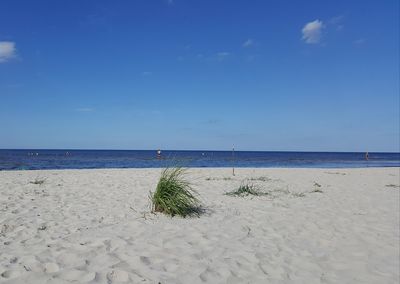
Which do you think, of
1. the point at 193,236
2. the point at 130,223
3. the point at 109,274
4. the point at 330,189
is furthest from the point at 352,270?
the point at 330,189

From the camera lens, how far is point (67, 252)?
4.70 m

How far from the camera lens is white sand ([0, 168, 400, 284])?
428 centimetres

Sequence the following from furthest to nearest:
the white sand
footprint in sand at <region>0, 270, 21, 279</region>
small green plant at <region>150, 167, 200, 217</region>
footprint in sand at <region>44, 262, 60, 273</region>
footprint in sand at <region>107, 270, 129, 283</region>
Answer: small green plant at <region>150, 167, 200, 217</region>
the white sand
footprint in sand at <region>44, 262, 60, 273</region>
footprint in sand at <region>107, 270, 129, 283</region>
footprint in sand at <region>0, 270, 21, 279</region>

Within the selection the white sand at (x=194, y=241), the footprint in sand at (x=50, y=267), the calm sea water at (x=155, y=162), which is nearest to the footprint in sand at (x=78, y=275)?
the white sand at (x=194, y=241)

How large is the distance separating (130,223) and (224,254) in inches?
82.8

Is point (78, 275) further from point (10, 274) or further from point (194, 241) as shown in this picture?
point (194, 241)

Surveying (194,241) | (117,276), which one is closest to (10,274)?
(117,276)

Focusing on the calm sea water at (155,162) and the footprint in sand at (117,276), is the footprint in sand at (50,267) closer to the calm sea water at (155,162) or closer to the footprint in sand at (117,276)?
the footprint in sand at (117,276)

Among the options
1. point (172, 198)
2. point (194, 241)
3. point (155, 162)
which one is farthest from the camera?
point (155, 162)

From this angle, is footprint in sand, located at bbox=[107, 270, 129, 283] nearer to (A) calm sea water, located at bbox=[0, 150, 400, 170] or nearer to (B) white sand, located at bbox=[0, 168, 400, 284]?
(B) white sand, located at bbox=[0, 168, 400, 284]

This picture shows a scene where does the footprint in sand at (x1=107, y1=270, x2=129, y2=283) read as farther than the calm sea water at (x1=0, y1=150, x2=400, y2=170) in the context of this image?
No

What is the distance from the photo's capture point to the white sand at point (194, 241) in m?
4.28

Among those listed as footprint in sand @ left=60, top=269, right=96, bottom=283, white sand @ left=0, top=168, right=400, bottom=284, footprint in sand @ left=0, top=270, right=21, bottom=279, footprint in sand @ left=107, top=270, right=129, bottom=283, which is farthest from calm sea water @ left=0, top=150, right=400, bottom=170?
footprint in sand @ left=0, top=270, right=21, bottom=279

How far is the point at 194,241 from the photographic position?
5.60 meters
